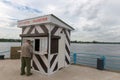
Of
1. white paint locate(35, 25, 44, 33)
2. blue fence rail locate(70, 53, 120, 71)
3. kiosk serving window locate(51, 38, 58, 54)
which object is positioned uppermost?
white paint locate(35, 25, 44, 33)

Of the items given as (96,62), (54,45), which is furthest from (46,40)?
(96,62)

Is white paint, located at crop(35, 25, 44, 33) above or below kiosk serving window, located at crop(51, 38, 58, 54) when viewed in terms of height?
above

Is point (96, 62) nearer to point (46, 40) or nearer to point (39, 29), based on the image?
point (46, 40)

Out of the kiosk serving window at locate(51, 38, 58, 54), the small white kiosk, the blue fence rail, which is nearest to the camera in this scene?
the small white kiosk

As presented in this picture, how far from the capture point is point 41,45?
15.9 ft

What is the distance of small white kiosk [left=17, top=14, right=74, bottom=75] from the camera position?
4.64m

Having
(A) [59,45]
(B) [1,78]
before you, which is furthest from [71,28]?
(B) [1,78]

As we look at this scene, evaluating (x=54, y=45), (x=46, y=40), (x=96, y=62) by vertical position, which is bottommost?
(x=96, y=62)

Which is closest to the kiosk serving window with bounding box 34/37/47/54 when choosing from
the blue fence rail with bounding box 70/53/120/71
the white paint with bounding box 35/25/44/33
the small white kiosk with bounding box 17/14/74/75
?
the small white kiosk with bounding box 17/14/74/75

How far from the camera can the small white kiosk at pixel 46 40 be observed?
4645mm

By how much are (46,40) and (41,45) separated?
0.36m

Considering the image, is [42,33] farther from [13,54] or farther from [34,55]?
[13,54]

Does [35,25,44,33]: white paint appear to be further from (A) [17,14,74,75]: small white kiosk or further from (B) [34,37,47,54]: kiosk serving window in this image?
(B) [34,37,47,54]: kiosk serving window

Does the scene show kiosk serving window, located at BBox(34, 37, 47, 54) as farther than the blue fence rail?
No
